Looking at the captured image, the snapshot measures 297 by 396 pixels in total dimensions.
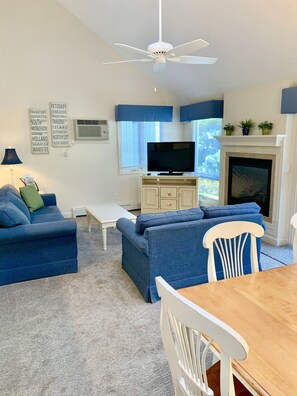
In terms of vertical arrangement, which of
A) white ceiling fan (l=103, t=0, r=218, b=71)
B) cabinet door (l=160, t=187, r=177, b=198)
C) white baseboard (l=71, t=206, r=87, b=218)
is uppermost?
white ceiling fan (l=103, t=0, r=218, b=71)

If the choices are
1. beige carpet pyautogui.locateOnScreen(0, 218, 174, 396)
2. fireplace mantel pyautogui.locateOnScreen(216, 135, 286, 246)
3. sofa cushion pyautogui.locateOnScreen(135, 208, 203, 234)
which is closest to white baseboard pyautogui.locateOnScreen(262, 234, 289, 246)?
fireplace mantel pyautogui.locateOnScreen(216, 135, 286, 246)

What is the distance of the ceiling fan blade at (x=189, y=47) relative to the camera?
8.12ft

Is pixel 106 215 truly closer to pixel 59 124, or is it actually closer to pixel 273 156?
pixel 59 124

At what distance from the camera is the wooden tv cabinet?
5.86m

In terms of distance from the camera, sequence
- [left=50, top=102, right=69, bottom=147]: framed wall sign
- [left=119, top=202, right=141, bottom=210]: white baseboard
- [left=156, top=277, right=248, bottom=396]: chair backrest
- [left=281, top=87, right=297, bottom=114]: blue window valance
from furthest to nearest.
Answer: [left=119, top=202, right=141, bottom=210]: white baseboard < [left=50, top=102, right=69, bottom=147]: framed wall sign < [left=281, top=87, right=297, bottom=114]: blue window valance < [left=156, top=277, right=248, bottom=396]: chair backrest

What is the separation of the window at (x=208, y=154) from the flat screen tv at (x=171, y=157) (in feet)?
1.29

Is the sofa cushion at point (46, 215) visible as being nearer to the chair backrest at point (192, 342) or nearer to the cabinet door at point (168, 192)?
the cabinet door at point (168, 192)

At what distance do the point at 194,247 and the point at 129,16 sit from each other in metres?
3.64

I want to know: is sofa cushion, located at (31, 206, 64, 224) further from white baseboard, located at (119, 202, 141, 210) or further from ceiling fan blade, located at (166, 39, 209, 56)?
ceiling fan blade, located at (166, 39, 209, 56)

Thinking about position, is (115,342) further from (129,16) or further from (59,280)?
(129,16)

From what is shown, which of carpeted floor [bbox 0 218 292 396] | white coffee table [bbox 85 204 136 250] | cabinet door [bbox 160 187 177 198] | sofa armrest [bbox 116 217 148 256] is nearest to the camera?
carpeted floor [bbox 0 218 292 396]

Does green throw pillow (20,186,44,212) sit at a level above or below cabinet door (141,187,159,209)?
above

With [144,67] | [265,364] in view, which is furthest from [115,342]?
[144,67]

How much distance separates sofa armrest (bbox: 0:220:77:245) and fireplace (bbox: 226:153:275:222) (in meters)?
2.91
